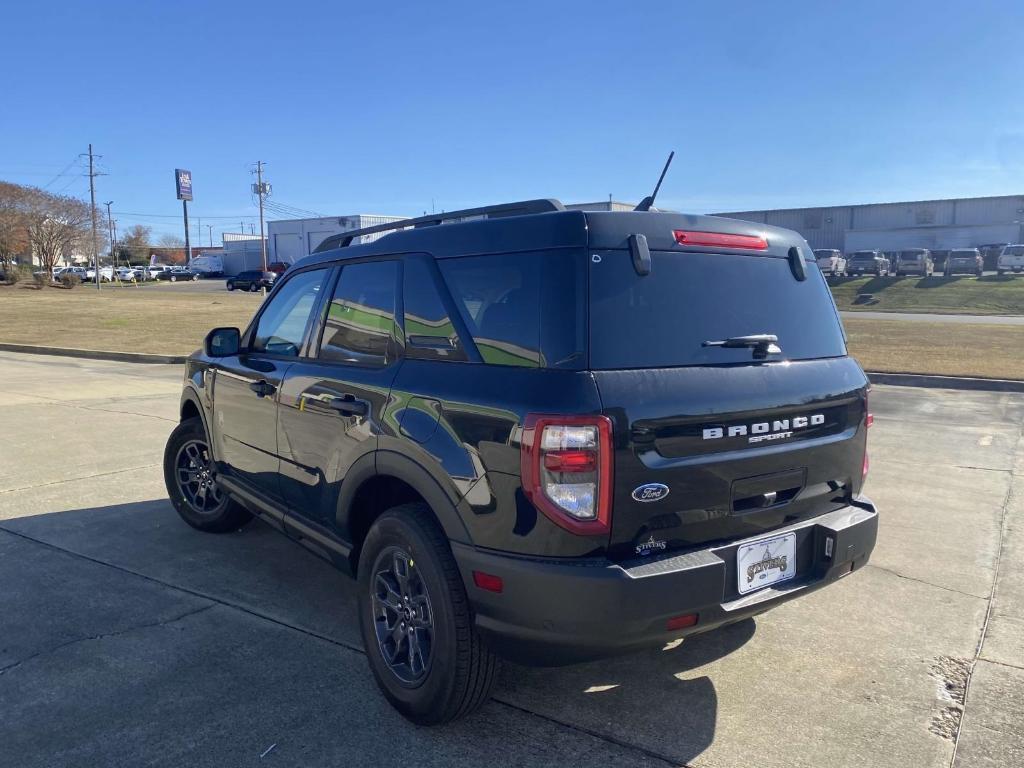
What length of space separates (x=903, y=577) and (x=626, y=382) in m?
3.00

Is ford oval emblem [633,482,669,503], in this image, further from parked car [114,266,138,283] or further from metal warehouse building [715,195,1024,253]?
parked car [114,266,138,283]

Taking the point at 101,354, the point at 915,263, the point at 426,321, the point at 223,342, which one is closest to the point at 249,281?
the point at 101,354

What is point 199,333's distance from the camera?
70.4 ft

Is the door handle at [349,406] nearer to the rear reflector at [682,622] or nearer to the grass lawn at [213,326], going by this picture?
the rear reflector at [682,622]

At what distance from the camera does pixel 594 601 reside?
2.54 m

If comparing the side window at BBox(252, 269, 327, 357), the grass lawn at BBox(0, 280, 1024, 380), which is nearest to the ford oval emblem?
the side window at BBox(252, 269, 327, 357)

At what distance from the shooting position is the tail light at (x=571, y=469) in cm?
255

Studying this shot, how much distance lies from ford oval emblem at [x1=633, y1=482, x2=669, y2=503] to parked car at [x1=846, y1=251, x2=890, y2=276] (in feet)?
151

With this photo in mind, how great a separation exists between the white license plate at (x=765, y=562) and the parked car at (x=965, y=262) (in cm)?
4713

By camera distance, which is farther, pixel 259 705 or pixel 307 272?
pixel 307 272

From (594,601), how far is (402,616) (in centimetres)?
97

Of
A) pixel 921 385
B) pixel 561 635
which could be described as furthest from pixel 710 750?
pixel 921 385

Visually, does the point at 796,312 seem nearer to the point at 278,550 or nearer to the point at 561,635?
the point at 561,635

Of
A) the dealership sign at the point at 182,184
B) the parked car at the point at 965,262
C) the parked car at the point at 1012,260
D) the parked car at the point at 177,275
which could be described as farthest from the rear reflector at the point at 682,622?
the dealership sign at the point at 182,184
